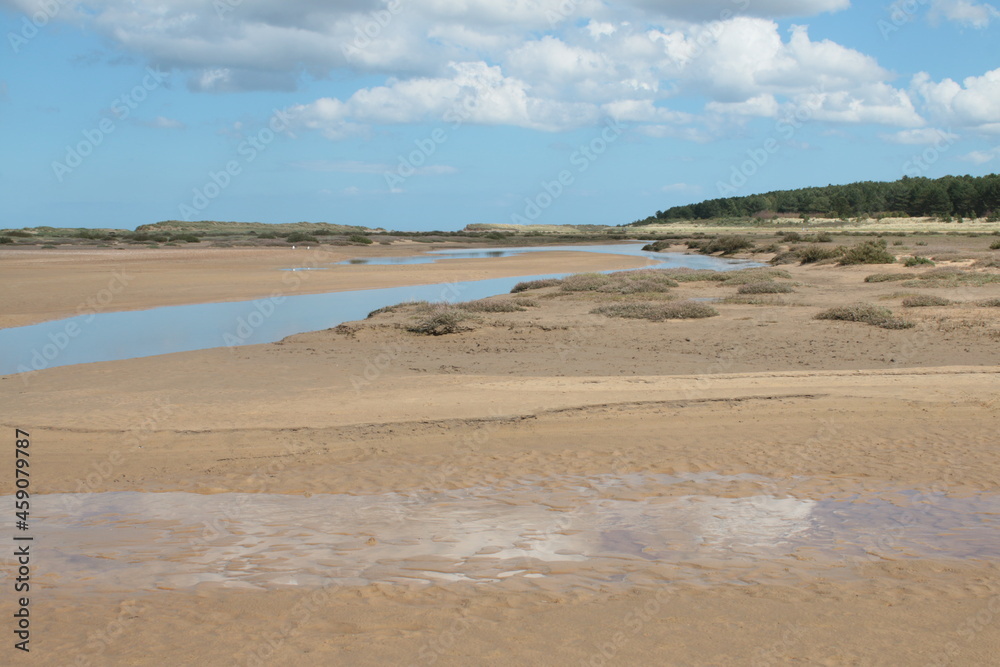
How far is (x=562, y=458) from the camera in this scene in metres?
8.73

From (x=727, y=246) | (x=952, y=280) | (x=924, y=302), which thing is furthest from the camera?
(x=727, y=246)

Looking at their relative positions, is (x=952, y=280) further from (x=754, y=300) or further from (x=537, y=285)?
(x=537, y=285)

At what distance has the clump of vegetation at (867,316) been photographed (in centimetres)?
1645

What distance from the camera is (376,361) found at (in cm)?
1447

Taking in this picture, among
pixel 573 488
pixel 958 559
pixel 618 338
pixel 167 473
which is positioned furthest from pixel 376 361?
pixel 958 559

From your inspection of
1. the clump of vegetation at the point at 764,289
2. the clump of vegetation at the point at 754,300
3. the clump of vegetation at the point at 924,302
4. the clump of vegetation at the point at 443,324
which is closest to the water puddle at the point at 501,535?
the clump of vegetation at the point at 443,324

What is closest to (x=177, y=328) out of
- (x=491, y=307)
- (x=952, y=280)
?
(x=491, y=307)

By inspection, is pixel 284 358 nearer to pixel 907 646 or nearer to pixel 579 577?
pixel 579 577

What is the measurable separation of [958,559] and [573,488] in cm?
322

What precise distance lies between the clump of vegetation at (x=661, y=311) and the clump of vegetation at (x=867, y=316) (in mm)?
2548

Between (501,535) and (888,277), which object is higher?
(888,277)

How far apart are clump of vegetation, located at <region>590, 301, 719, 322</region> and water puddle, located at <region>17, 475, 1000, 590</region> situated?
35.7ft

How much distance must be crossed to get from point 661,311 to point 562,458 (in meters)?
10.7

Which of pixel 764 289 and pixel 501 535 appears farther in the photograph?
pixel 764 289
